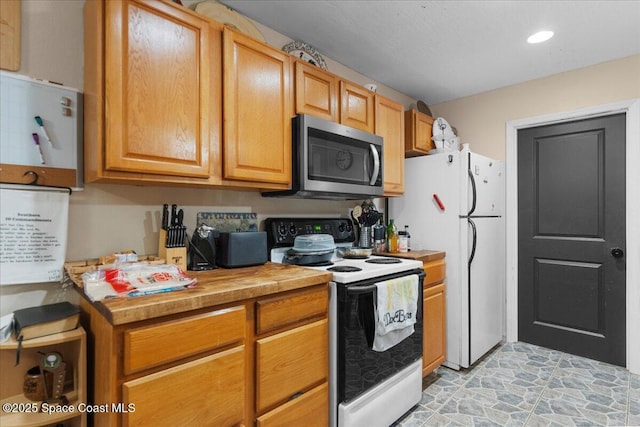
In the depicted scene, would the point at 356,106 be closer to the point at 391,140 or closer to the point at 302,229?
the point at 391,140

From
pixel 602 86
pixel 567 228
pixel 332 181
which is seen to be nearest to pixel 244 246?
pixel 332 181

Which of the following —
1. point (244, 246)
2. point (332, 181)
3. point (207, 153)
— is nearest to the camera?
point (207, 153)

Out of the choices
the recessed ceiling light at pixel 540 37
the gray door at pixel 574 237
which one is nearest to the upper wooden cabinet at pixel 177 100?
the recessed ceiling light at pixel 540 37

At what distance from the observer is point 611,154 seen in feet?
8.44

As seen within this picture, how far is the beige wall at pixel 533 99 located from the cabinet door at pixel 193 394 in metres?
2.99

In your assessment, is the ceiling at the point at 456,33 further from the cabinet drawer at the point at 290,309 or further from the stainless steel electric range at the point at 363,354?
the cabinet drawer at the point at 290,309

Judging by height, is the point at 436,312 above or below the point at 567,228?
below

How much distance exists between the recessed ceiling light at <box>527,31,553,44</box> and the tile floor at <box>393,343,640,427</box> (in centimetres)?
238

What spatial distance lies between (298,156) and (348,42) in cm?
105

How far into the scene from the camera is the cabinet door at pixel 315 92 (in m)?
1.88

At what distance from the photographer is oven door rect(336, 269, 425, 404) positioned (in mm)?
1587

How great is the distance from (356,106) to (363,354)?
1562mm

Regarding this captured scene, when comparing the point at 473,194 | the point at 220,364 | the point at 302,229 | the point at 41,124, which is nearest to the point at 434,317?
the point at 473,194

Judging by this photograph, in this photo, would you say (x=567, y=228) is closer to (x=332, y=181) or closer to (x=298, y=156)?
(x=332, y=181)
